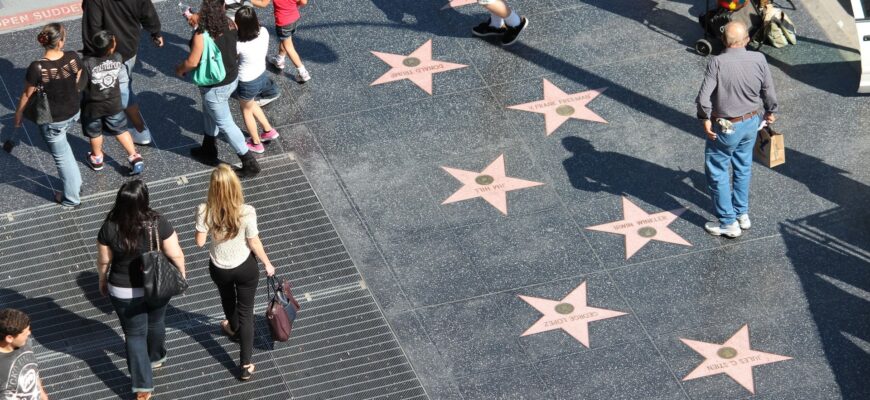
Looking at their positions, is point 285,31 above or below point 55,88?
below

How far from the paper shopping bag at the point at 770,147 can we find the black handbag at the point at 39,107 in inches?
218

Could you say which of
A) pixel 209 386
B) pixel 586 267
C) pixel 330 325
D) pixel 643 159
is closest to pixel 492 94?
pixel 643 159

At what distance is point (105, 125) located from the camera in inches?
429

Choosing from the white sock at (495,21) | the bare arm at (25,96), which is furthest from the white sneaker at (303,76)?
the bare arm at (25,96)

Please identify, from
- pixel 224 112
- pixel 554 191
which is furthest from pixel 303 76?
pixel 554 191

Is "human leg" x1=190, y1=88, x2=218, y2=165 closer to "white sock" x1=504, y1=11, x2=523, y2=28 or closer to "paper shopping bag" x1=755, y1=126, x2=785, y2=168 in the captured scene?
"white sock" x1=504, y1=11, x2=523, y2=28

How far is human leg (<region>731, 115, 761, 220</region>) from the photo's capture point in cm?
1016

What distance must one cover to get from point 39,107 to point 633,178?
486cm

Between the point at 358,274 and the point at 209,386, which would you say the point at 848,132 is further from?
the point at 209,386

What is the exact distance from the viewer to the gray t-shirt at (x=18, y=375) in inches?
300

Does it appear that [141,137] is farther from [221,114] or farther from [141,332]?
[141,332]

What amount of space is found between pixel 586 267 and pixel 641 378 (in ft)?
3.95

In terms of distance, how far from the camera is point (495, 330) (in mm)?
9906

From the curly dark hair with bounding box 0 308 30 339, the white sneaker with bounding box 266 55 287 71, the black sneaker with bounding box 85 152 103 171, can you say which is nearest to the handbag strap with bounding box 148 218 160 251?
the curly dark hair with bounding box 0 308 30 339
